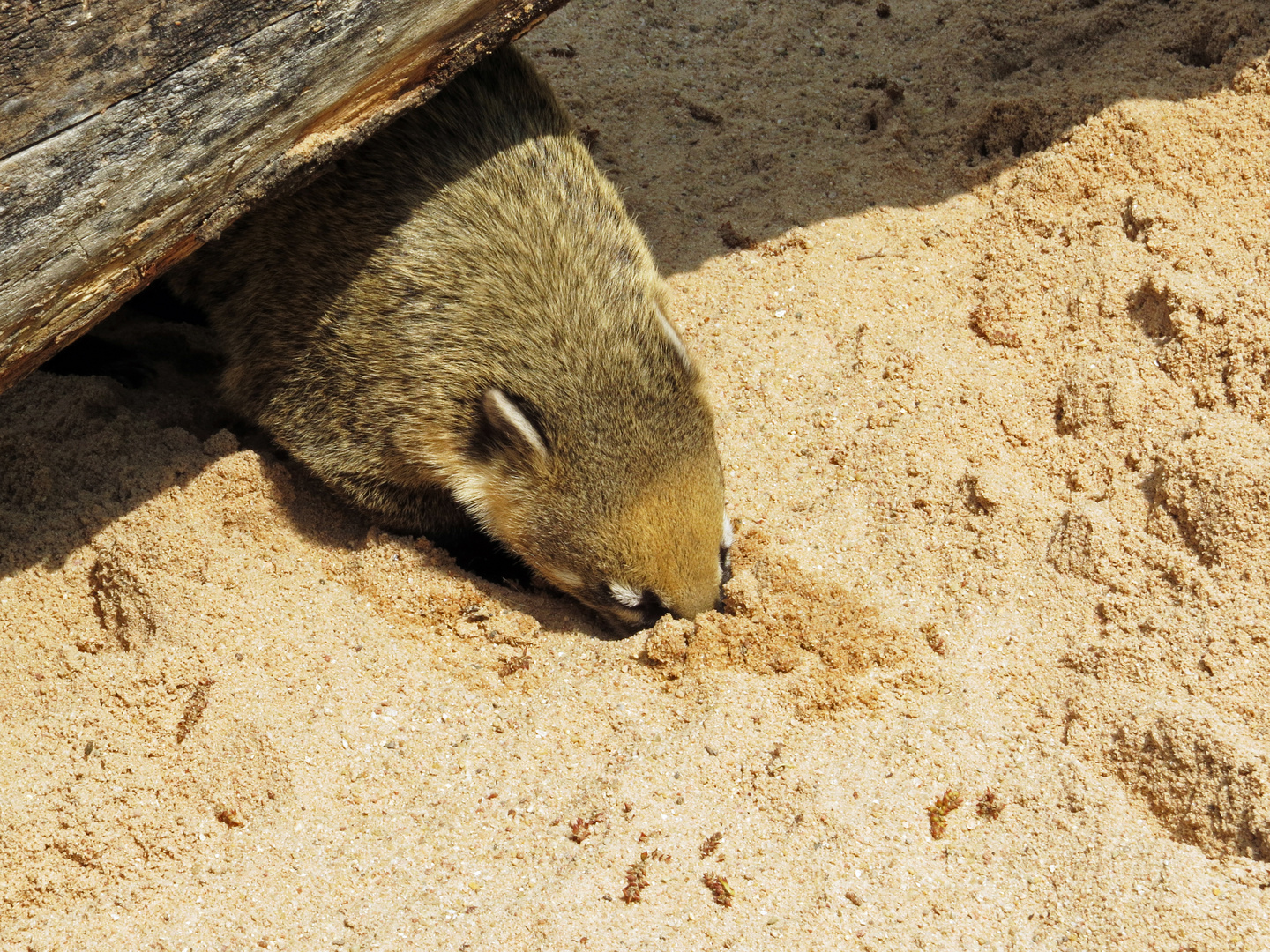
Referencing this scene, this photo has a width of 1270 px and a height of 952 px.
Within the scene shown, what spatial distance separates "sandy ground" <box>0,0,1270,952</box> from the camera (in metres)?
2.89

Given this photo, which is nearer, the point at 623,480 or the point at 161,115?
the point at 161,115

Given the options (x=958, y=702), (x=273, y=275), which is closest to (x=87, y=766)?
(x=273, y=275)

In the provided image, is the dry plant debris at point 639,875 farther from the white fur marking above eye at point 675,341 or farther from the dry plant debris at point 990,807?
the white fur marking above eye at point 675,341

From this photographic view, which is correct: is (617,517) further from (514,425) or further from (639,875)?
(639,875)

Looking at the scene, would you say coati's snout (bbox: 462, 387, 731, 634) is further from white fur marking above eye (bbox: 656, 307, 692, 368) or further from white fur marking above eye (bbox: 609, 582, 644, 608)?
white fur marking above eye (bbox: 656, 307, 692, 368)

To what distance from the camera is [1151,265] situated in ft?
13.9

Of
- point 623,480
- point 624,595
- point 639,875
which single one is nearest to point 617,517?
point 623,480

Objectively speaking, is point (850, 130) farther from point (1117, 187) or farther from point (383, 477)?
point (383, 477)

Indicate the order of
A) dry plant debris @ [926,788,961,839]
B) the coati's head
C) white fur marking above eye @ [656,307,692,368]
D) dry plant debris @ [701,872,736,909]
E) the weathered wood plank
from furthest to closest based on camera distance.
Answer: white fur marking above eye @ [656,307,692,368] < the coati's head < dry plant debris @ [926,788,961,839] < dry plant debris @ [701,872,736,909] < the weathered wood plank

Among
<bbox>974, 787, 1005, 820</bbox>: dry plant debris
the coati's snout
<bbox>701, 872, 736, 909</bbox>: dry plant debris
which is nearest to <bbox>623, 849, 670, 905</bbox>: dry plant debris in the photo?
<bbox>701, 872, 736, 909</bbox>: dry plant debris

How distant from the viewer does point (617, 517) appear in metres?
3.74

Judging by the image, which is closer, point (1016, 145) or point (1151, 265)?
point (1151, 265)

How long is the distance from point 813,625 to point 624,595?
707 millimetres

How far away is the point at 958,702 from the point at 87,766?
9.22 feet
